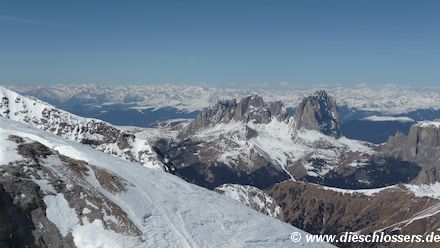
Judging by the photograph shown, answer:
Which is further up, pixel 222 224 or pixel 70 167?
pixel 70 167

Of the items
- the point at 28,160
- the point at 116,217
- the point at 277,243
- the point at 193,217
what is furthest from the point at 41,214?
the point at 277,243

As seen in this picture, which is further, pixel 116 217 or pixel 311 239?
pixel 311 239

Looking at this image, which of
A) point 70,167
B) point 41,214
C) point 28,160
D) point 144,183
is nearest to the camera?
point 41,214

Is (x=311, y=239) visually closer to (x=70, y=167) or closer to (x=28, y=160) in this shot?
(x=70, y=167)

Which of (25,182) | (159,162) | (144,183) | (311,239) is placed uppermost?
(25,182)

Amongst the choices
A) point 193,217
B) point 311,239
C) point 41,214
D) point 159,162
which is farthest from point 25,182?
point 159,162

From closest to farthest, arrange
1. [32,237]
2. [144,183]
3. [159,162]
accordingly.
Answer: [32,237]
[144,183]
[159,162]
